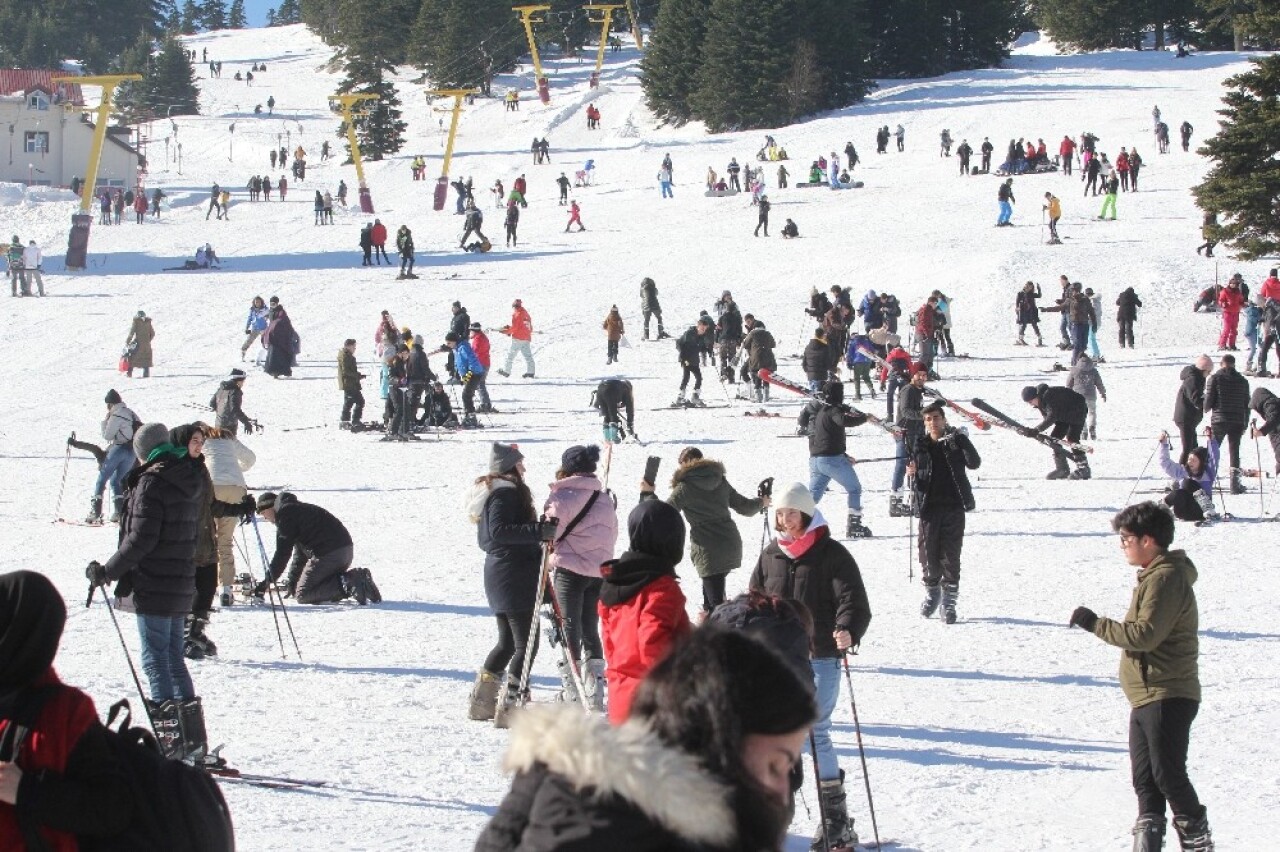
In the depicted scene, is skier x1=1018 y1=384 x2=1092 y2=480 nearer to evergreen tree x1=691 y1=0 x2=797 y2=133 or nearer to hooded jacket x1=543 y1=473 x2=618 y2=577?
hooded jacket x1=543 y1=473 x2=618 y2=577

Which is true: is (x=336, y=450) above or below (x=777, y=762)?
below

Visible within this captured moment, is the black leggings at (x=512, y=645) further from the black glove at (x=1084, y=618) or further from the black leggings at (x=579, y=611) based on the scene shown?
the black glove at (x=1084, y=618)

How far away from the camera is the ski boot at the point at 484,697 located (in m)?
7.73

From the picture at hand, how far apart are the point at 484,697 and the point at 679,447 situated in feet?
36.0

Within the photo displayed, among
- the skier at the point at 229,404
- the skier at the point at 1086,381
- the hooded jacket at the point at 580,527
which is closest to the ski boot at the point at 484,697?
the hooded jacket at the point at 580,527

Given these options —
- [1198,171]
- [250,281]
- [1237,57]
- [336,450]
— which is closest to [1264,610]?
[336,450]

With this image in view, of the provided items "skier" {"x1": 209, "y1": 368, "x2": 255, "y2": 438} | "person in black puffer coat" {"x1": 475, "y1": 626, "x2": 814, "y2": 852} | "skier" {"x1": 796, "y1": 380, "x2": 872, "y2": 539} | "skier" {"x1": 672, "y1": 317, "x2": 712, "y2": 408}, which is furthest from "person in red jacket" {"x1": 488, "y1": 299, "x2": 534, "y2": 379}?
"person in black puffer coat" {"x1": 475, "y1": 626, "x2": 814, "y2": 852}

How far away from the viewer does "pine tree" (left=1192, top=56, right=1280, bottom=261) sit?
27281 mm

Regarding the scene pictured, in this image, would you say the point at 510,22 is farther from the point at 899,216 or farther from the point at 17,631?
the point at 17,631

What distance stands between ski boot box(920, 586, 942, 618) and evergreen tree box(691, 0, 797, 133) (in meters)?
55.6

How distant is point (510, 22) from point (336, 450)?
70.8 meters

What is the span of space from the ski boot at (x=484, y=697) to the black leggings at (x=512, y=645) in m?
0.04

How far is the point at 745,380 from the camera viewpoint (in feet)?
74.4

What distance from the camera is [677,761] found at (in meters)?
2.10
